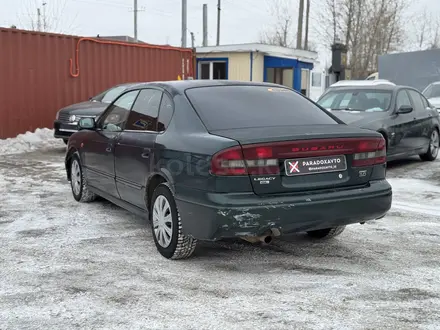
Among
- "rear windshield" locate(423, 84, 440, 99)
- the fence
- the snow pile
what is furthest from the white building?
the snow pile

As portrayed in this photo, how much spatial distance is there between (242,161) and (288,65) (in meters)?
20.1

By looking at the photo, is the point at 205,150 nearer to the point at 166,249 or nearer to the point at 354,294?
the point at 166,249

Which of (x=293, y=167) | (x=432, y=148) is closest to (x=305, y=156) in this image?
(x=293, y=167)

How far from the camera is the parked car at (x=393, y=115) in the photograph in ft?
29.6

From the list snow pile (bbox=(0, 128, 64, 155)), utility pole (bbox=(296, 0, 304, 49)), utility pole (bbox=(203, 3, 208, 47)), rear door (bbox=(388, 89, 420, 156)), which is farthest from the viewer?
utility pole (bbox=(203, 3, 208, 47))

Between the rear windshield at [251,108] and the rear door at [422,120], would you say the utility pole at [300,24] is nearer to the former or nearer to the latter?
the rear door at [422,120]

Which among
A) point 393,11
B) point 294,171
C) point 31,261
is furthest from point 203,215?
point 393,11

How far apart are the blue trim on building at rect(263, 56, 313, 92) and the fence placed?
7.24 m

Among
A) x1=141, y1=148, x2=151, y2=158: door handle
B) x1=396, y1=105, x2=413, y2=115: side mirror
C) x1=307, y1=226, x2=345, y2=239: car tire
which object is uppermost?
x1=396, y1=105, x2=413, y2=115: side mirror

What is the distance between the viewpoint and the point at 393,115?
30.3ft

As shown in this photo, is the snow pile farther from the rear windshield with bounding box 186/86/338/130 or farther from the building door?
the building door

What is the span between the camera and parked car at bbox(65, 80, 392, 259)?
3.95 m

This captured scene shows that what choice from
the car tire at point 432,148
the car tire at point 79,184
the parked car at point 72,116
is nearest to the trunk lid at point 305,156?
the car tire at point 79,184

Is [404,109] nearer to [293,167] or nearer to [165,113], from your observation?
[165,113]
